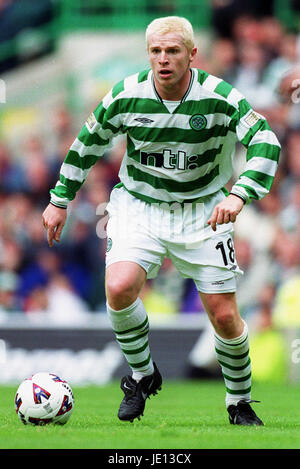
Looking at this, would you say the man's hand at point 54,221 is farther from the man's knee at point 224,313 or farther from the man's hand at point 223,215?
the man's hand at point 223,215

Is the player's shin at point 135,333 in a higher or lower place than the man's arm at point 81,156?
lower

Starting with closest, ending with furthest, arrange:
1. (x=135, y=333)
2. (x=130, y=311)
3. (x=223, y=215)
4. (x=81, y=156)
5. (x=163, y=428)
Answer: (x=223, y=215) < (x=163, y=428) < (x=130, y=311) < (x=135, y=333) < (x=81, y=156)

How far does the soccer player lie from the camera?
19.0ft

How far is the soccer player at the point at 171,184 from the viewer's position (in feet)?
19.0

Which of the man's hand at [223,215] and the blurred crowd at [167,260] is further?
the blurred crowd at [167,260]

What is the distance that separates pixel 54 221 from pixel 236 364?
4.61ft

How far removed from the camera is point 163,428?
5.72 m

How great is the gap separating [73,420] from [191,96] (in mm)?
2133

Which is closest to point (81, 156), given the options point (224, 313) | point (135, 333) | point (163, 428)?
point (135, 333)

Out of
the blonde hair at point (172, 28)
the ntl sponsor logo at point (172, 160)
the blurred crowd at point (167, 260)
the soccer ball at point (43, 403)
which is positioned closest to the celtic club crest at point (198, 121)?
the ntl sponsor logo at point (172, 160)

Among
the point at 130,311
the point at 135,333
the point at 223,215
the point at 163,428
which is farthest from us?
the point at 135,333

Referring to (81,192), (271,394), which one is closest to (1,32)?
(81,192)

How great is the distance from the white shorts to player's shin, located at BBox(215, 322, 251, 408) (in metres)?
0.32

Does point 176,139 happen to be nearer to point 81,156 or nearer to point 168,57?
point 168,57
